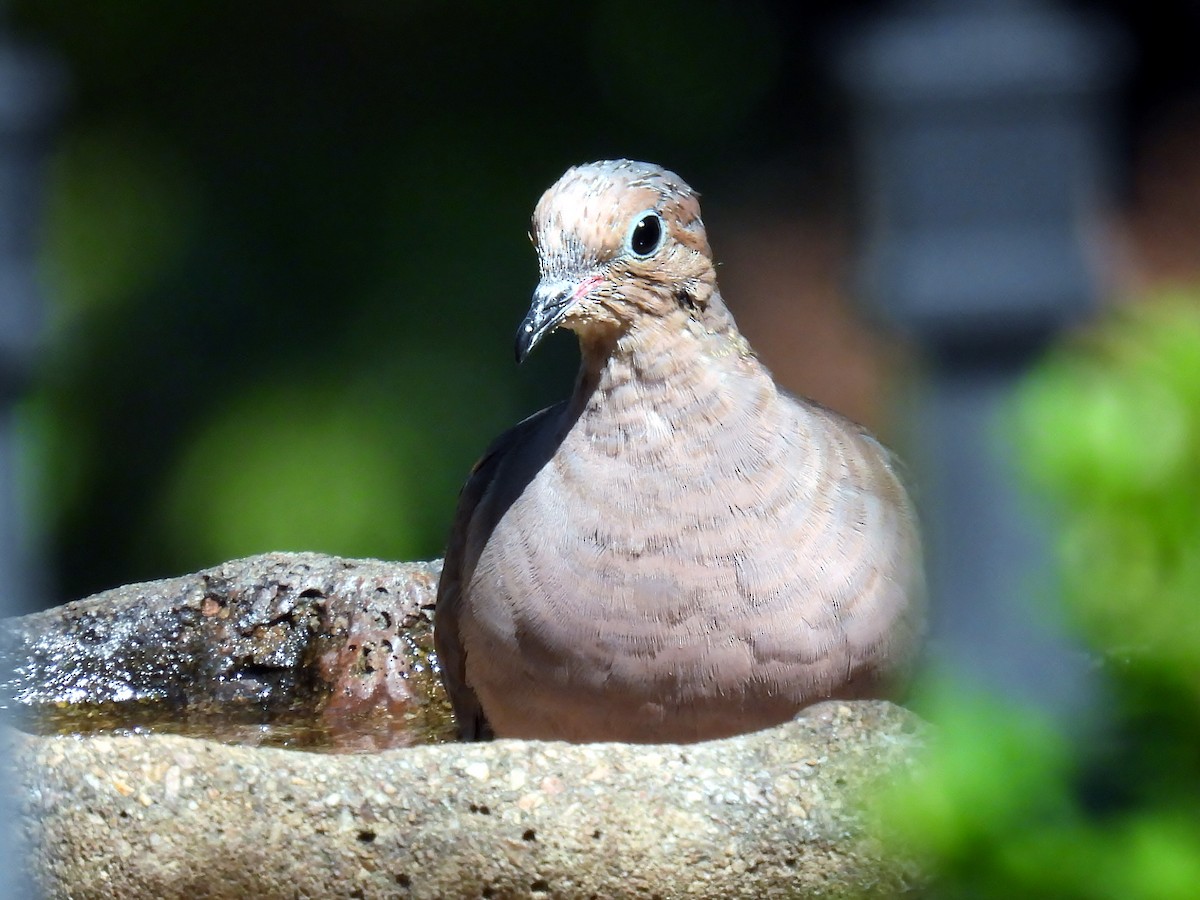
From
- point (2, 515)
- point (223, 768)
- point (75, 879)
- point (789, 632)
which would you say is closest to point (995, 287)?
point (2, 515)

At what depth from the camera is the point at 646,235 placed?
335cm

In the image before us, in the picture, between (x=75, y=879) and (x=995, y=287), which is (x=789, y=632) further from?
(x=995, y=287)

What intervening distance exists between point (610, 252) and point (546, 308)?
0.20 metres

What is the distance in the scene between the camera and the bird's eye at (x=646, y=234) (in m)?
3.33

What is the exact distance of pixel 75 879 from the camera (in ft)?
7.37

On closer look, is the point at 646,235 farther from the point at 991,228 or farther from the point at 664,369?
the point at 991,228

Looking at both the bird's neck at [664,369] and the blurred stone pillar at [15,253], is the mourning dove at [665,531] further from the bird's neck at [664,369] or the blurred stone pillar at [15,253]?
the blurred stone pillar at [15,253]

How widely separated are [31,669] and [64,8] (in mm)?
1687

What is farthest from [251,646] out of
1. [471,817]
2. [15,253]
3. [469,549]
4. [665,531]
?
[15,253]

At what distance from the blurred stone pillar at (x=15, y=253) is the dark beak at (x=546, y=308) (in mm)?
1485

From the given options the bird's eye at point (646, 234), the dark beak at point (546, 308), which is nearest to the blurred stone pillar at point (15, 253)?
the dark beak at point (546, 308)

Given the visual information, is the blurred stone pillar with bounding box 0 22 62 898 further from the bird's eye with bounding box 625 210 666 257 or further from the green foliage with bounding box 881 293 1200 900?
the bird's eye with bounding box 625 210 666 257

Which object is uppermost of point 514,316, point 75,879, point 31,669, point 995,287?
point 995,287

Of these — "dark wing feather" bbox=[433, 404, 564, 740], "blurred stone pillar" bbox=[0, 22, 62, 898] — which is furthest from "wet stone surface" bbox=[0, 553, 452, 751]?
"blurred stone pillar" bbox=[0, 22, 62, 898]
